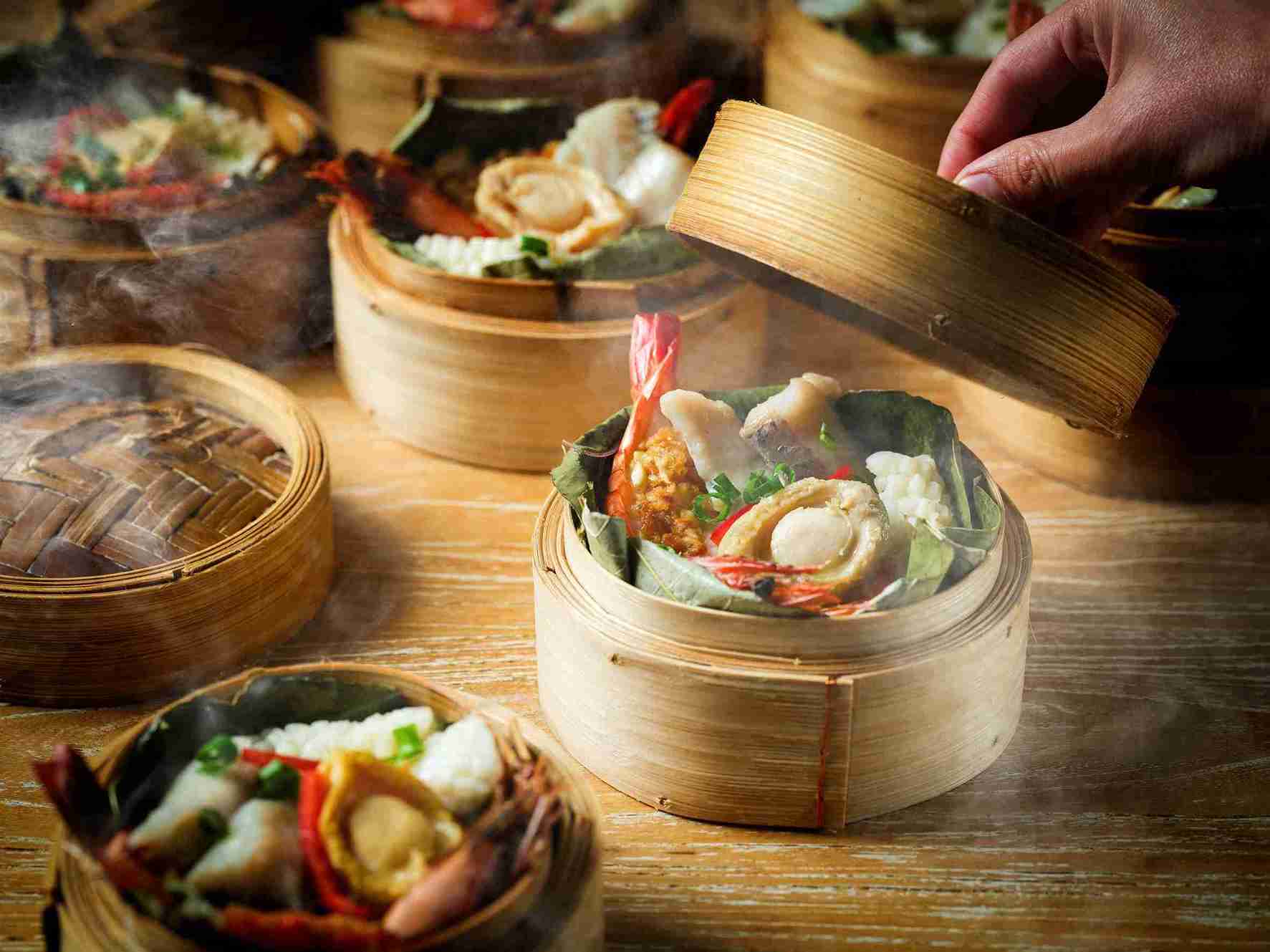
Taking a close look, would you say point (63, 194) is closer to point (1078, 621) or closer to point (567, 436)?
point (567, 436)

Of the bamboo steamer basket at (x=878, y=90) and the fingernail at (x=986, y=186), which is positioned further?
the bamboo steamer basket at (x=878, y=90)

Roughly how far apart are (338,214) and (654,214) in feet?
2.73

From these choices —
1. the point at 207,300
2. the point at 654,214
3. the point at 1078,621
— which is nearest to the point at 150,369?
the point at 207,300

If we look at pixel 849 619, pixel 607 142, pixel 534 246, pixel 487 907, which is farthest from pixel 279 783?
pixel 607 142

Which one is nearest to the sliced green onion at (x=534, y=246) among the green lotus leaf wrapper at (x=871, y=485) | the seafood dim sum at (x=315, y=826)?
the green lotus leaf wrapper at (x=871, y=485)

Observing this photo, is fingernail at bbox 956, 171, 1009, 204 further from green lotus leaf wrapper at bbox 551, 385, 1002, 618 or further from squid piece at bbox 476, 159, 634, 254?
squid piece at bbox 476, 159, 634, 254

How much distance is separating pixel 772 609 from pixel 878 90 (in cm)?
229

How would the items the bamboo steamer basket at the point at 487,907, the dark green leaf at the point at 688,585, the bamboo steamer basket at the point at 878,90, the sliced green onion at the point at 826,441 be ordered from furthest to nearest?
1. the bamboo steamer basket at the point at 878,90
2. the sliced green onion at the point at 826,441
3. the dark green leaf at the point at 688,585
4. the bamboo steamer basket at the point at 487,907

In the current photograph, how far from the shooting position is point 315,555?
2820 millimetres

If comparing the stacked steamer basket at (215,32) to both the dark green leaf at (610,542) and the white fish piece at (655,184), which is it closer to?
the white fish piece at (655,184)

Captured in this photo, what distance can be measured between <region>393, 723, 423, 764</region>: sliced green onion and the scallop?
0.62m

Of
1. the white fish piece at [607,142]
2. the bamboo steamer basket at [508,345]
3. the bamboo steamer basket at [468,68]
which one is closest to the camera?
the bamboo steamer basket at [508,345]

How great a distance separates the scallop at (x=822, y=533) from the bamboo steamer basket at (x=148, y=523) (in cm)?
96

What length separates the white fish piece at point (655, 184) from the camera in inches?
136
